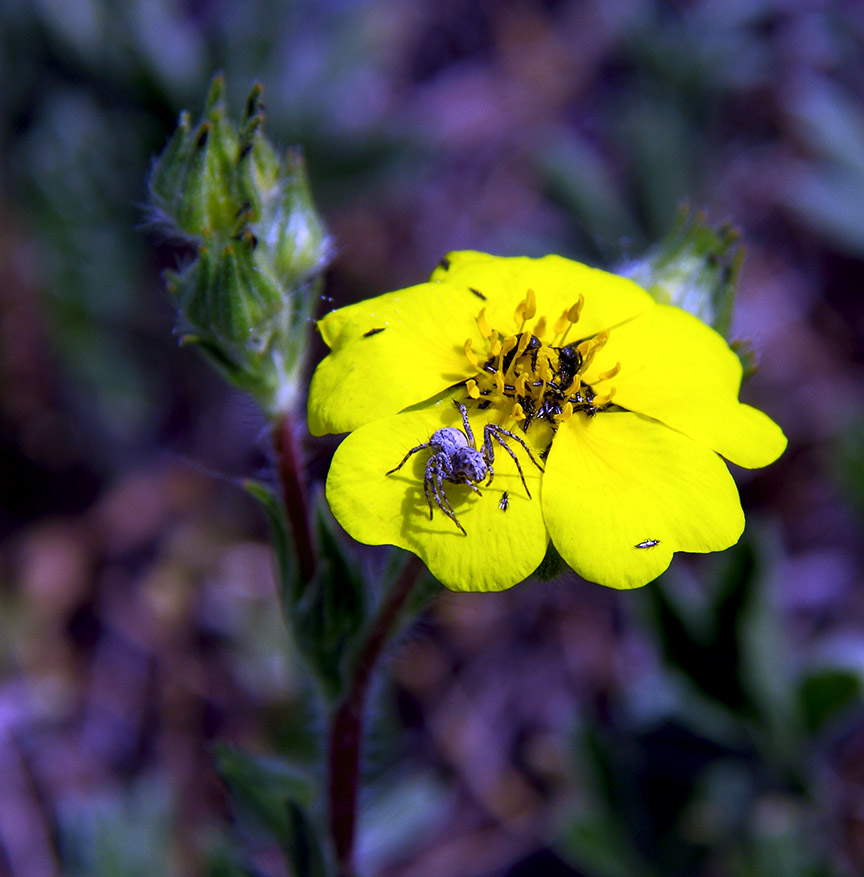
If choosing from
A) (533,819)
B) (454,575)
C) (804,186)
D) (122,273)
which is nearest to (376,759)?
(533,819)

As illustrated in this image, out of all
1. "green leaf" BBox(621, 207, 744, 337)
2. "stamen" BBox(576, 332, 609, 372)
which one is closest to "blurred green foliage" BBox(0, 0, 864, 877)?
"green leaf" BBox(621, 207, 744, 337)

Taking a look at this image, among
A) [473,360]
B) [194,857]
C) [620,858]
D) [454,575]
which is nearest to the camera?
[454,575]

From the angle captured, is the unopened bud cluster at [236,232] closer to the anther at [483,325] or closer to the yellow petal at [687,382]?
the anther at [483,325]

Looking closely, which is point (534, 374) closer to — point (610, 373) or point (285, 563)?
point (610, 373)

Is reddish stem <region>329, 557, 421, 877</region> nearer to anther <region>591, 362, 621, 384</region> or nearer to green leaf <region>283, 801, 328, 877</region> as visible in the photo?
green leaf <region>283, 801, 328, 877</region>

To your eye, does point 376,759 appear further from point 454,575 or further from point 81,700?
point 454,575

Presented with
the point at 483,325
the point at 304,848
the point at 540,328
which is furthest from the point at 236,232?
the point at 304,848
